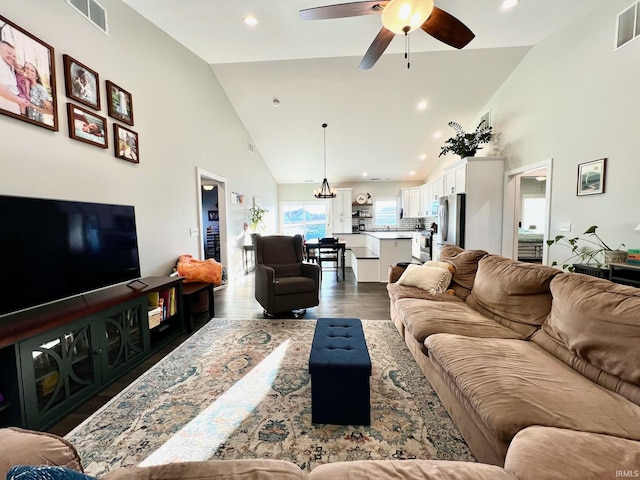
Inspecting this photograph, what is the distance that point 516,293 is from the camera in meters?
2.01

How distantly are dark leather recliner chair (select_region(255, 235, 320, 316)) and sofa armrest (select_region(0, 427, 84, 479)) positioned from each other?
2.50m

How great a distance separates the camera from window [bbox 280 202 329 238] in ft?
32.0

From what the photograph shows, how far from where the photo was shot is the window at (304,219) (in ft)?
32.0

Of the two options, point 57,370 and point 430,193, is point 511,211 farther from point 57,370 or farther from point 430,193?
point 57,370

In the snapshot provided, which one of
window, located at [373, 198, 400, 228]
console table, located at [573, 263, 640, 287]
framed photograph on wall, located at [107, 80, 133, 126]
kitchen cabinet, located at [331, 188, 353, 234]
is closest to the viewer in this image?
console table, located at [573, 263, 640, 287]

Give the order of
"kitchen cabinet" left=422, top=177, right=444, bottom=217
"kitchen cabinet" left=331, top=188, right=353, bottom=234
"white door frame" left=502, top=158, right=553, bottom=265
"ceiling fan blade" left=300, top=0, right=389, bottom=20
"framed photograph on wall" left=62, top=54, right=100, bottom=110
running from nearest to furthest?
"ceiling fan blade" left=300, top=0, right=389, bottom=20 → "framed photograph on wall" left=62, top=54, right=100, bottom=110 → "white door frame" left=502, top=158, right=553, bottom=265 → "kitchen cabinet" left=422, top=177, right=444, bottom=217 → "kitchen cabinet" left=331, top=188, right=353, bottom=234

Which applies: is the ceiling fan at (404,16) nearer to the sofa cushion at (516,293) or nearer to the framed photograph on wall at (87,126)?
the sofa cushion at (516,293)

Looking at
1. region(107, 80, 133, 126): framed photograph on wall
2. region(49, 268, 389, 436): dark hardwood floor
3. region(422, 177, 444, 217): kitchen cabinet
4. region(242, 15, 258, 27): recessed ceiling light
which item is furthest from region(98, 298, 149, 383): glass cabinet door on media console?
region(422, 177, 444, 217): kitchen cabinet

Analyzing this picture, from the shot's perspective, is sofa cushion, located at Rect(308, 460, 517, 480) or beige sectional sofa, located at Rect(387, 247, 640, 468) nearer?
sofa cushion, located at Rect(308, 460, 517, 480)

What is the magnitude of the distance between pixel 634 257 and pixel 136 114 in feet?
17.8

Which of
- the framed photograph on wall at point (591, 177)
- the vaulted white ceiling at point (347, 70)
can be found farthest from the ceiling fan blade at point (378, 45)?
the framed photograph on wall at point (591, 177)

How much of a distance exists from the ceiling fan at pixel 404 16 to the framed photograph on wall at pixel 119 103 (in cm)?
203

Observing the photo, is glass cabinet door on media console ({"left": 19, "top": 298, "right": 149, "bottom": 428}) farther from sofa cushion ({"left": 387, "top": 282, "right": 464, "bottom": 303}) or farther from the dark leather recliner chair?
sofa cushion ({"left": 387, "top": 282, "right": 464, "bottom": 303})

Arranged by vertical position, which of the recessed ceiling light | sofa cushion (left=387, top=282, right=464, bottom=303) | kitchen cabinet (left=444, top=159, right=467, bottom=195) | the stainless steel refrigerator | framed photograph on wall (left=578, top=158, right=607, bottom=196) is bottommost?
sofa cushion (left=387, top=282, right=464, bottom=303)
